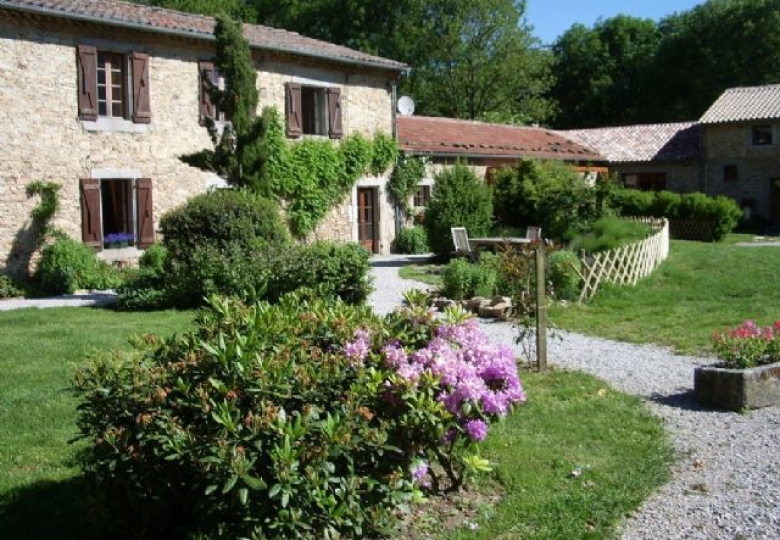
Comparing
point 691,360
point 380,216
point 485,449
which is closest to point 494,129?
point 380,216

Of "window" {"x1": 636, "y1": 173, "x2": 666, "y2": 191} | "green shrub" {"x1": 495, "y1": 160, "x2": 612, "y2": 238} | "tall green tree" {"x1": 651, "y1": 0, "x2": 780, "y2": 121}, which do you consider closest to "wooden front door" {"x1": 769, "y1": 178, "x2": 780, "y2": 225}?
"window" {"x1": 636, "y1": 173, "x2": 666, "y2": 191}

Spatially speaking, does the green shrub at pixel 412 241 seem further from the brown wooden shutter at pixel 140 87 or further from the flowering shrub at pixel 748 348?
the flowering shrub at pixel 748 348

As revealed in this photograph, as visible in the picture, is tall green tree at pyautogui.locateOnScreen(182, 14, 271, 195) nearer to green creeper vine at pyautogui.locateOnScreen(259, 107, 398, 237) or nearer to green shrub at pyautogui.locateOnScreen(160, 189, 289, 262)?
green shrub at pyautogui.locateOnScreen(160, 189, 289, 262)

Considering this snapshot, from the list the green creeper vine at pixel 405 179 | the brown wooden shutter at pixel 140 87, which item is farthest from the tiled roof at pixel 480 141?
the brown wooden shutter at pixel 140 87

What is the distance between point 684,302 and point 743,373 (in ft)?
23.0

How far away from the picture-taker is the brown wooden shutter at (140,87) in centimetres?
1825

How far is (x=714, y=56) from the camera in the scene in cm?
4572

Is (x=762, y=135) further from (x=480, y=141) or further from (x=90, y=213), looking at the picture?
(x=90, y=213)

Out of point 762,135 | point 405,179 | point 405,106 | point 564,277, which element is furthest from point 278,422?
point 762,135

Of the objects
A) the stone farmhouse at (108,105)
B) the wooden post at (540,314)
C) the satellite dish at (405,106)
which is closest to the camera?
the wooden post at (540,314)

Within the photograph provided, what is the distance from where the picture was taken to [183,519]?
4246 millimetres

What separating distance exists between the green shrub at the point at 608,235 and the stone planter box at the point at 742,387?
8.98 m

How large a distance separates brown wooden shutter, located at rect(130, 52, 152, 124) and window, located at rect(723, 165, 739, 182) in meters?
27.1

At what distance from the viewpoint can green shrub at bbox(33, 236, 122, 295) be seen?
1652 centimetres
